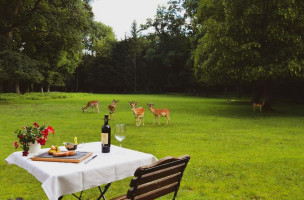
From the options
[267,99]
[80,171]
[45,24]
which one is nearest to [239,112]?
[267,99]

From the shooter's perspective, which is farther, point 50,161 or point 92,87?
point 92,87

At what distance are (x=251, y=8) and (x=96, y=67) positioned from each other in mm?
58787

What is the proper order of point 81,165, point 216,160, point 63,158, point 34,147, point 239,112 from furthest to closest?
point 239,112 → point 216,160 → point 34,147 → point 63,158 → point 81,165

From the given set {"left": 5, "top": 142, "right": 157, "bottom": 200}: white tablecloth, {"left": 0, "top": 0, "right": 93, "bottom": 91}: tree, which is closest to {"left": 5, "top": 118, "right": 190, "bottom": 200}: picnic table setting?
{"left": 5, "top": 142, "right": 157, "bottom": 200}: white tablecloth

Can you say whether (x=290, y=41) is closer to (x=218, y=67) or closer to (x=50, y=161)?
(x=218, y=67)

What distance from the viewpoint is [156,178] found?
3.06 meters

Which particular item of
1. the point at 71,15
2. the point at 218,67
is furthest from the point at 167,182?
the point at 71,15

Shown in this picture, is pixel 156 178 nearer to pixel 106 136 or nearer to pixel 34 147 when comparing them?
pixel 106 136

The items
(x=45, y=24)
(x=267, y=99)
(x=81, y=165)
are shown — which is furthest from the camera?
(x=45, y=24)

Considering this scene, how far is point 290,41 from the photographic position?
2030 centimetres

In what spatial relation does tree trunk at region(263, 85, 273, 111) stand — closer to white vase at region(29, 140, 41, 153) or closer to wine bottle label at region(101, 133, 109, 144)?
wine bottle label at region(101, 133, 109, 144)

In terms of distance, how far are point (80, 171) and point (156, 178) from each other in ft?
2.64

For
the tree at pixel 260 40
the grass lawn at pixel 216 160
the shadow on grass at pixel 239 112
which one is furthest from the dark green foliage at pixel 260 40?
the grass lawn at pixel 216 160

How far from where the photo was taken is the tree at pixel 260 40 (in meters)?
19.5
